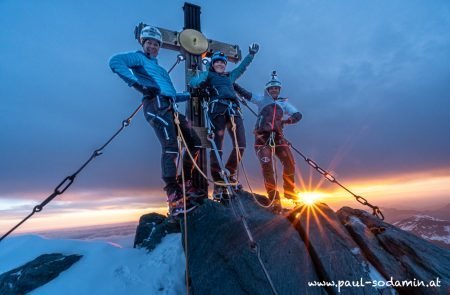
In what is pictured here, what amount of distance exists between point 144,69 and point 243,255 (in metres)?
4.35

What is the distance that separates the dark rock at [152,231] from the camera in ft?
20.0

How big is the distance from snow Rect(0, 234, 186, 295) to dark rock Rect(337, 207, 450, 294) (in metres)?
3.46

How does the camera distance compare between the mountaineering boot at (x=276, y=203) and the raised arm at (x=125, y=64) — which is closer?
the raised arm at (x=125, y=64)

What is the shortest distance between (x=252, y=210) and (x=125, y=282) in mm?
2872

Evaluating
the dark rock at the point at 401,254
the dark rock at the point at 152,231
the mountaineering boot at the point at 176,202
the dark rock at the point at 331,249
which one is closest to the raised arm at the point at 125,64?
the mountaineering boot at the point at 176,202

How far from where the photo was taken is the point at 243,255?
3869 mm

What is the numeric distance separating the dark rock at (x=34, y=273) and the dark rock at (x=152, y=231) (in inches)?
58.1

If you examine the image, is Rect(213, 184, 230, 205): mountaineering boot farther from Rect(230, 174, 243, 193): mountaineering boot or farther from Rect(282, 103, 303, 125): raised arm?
Rect(282, 103, 303, 125): raised arm

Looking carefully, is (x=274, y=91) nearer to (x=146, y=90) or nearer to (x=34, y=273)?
(x=146, y=90)

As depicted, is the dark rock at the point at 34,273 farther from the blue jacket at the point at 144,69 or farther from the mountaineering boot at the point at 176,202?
the blue jacket at the point at 144,69

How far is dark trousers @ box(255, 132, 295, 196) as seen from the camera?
7.16 meters

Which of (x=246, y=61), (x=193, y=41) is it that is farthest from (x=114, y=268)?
(x=193, y=41)

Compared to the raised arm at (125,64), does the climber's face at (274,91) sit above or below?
above

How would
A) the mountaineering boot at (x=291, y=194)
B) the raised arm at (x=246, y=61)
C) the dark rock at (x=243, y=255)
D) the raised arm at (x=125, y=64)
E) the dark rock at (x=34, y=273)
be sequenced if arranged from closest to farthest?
the dark rock at (x=243, y=255) → the raised arm at (x=125, y=64) → the dark rock at (x=34, y=273) → the raised arm at (x=246, y=61) → the mountaineering boot at (x=291, y=194)
